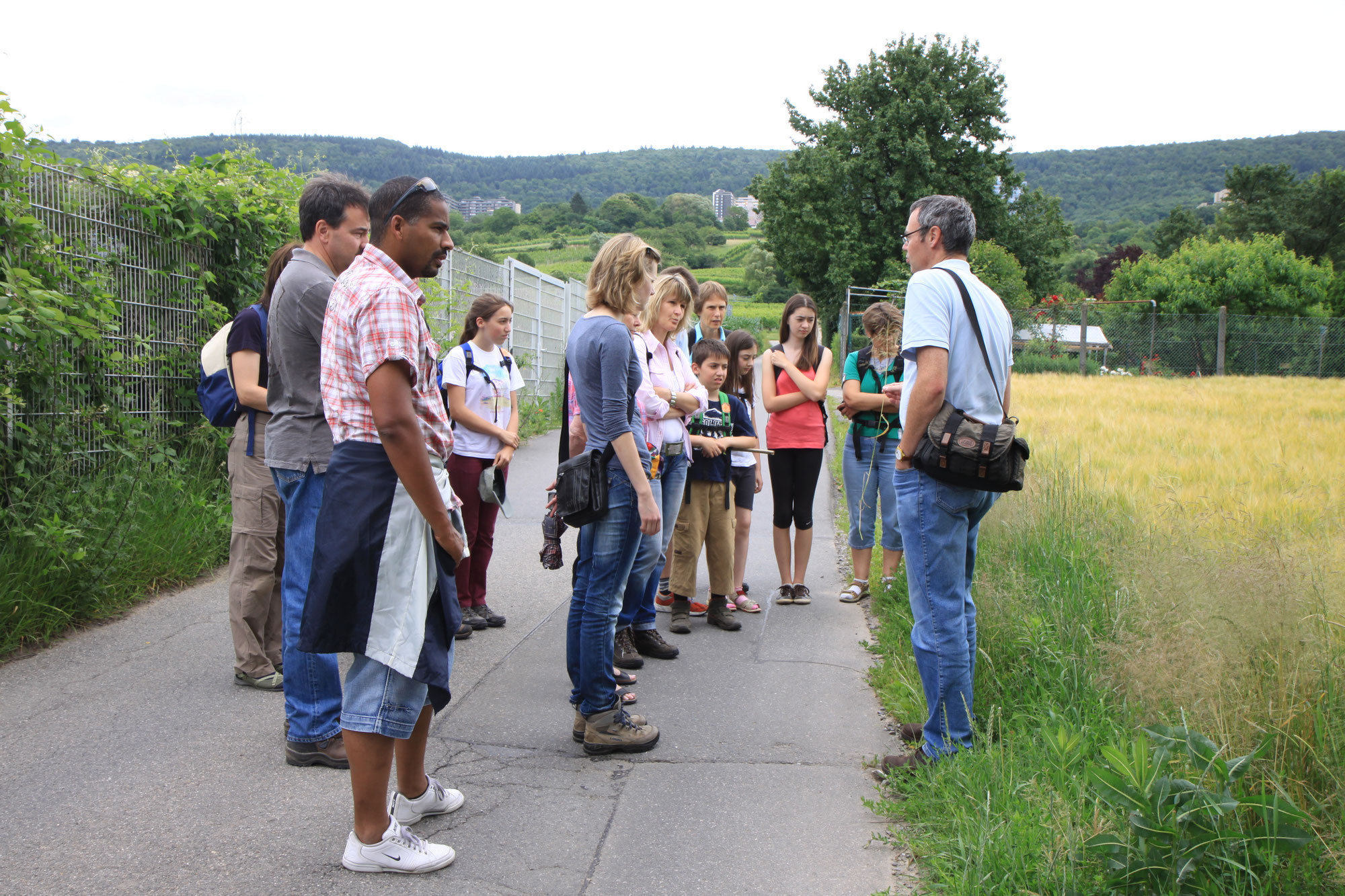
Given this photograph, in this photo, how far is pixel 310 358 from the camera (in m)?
3.56

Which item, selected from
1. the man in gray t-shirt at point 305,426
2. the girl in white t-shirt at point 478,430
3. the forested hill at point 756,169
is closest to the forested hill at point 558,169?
the forested hill at point 756,169

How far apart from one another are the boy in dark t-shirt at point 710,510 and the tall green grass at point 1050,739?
1084 millimetres

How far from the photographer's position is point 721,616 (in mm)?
5770

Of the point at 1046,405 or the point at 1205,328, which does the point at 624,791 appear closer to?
the point at 1046,405

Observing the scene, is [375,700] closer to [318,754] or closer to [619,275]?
[318,754]

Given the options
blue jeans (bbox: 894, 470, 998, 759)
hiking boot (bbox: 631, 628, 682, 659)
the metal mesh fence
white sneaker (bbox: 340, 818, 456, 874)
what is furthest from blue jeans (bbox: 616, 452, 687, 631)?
the metal mesh fence

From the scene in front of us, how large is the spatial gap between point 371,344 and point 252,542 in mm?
2286

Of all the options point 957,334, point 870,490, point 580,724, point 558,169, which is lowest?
point 580,724

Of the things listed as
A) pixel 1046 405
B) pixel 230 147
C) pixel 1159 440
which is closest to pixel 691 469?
pixel 230 147

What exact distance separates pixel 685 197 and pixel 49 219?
9653cm

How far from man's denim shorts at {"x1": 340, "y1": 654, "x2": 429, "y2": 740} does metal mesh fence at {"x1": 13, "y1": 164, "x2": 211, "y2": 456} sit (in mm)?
3853

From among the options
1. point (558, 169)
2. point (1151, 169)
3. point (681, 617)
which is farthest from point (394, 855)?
point (1151, 169)

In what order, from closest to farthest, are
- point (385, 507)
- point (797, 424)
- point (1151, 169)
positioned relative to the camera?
point (385, 507), point (797, 424), point (1151, 169)

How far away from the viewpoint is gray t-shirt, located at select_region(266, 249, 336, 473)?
348 cm
